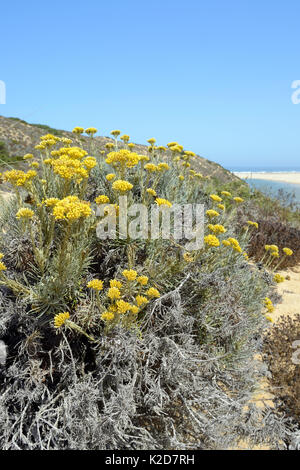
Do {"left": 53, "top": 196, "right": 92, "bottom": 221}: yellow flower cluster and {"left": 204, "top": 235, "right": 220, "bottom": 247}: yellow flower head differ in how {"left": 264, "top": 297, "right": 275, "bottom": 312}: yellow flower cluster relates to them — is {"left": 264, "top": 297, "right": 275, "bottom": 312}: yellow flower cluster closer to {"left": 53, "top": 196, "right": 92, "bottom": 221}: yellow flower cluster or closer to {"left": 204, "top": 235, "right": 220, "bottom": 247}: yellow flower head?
{"left": 204, "top": 235, "right": 220, "bottom": 247}: yellow flower head

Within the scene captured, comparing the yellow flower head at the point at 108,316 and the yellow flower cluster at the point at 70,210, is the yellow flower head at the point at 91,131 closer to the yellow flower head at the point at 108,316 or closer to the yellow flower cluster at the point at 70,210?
the yellow flower cluster at the point at 70,210

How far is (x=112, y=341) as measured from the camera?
1938 millimetres

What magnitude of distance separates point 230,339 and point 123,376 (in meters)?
1.04

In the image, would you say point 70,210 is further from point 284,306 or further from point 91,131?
point 284,306

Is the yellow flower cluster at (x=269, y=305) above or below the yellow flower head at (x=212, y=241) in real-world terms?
below

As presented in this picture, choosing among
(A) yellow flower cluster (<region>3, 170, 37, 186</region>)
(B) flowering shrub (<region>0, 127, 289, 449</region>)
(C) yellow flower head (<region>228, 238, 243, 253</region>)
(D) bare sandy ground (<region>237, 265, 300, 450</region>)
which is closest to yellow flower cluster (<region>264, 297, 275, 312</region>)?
(D) bare sandy ground (<region>237, 265, 300, 450</region>)

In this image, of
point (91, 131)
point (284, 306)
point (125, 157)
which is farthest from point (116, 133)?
point (284, 306)

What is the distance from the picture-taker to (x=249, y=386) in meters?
2.43

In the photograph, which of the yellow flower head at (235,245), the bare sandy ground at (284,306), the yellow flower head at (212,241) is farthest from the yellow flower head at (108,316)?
the bare sandy ground at (284,306)

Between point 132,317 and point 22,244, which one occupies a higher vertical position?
point 22,244

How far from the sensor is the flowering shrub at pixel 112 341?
184 centimetres
